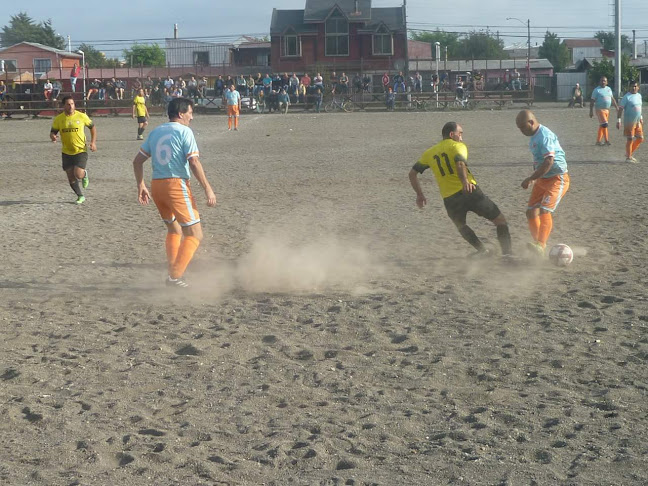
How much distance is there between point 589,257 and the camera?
917 centimetres

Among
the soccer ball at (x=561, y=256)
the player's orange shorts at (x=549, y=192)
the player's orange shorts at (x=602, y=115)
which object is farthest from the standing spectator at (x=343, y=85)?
Answer: the soccer ball at (x=561, y=256)

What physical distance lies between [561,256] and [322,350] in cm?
351

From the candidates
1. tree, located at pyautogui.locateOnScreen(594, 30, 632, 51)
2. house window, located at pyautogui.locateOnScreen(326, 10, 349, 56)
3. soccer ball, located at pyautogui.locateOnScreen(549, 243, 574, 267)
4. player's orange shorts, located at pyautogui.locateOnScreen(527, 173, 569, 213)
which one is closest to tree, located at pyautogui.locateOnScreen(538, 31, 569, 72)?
tree, located at pyautogui.locateOnScreen(594, 30, 632, 51)

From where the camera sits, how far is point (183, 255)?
26.4ft

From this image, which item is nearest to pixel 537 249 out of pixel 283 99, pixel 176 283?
pixel 176 283

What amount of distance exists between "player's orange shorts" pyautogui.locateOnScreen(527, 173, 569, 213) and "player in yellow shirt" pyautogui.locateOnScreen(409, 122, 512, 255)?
19.3 inches

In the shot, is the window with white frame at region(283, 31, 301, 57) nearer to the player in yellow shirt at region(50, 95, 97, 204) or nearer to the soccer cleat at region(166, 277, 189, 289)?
the player in yellow shirt at region(50, 95, 97, 204)

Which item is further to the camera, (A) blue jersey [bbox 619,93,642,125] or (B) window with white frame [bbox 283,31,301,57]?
(B) window with white frame [bbox 283,31,301,57]

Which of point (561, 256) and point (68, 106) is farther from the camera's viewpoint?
point (68, 106)

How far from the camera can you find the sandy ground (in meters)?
4.39

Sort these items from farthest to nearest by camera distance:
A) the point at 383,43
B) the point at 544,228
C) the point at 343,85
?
the point at 383,43, the point at 343,85, the point at 544,228

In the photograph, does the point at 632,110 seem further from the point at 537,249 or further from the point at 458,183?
the point at 458,183

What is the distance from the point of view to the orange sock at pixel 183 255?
8.05 metres

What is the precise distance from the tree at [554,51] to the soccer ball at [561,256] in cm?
9851
